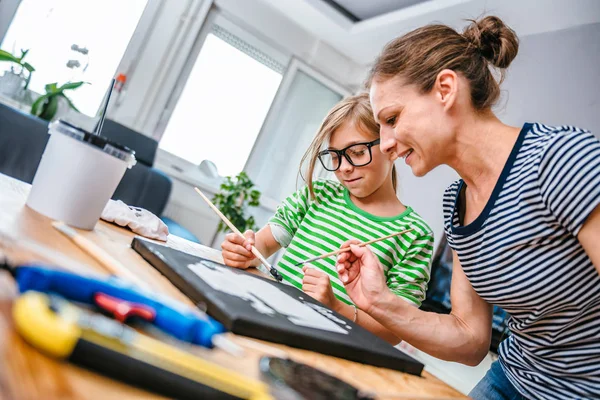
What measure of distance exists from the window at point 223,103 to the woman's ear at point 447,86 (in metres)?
3.31

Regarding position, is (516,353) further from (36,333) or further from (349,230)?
Answer: (36,333)

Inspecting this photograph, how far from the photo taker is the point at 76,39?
3.60 metres

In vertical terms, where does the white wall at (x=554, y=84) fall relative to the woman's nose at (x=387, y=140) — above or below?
above

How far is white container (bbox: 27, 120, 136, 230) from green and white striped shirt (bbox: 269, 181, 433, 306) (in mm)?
743

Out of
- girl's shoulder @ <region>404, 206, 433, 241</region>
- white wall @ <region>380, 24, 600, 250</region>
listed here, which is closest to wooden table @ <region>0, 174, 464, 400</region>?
girl's shoulder @ <region>404, 206, 433, 241</region>

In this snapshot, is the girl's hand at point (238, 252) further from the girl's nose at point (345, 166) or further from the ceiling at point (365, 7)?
the ceiling at point (365, 7)

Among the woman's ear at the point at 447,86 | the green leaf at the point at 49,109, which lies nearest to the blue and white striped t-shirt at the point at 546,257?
the woman's ear at the point at 447,86

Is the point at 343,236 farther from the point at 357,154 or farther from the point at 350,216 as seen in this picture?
the point at 357,154

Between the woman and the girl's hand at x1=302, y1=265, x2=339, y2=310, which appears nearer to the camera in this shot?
the woman

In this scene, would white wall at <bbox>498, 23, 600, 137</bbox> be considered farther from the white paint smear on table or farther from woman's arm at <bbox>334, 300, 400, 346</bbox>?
the white paint smear on table

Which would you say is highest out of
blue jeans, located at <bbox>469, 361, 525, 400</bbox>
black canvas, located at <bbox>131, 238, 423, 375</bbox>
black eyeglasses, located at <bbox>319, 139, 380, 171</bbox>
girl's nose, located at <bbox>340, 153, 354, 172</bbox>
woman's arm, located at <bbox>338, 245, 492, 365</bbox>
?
black eyeglasses, located at <bbox>319, 139, 380, 171</bbox>

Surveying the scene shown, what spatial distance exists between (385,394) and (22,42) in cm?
388

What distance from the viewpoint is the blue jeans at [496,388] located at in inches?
41.9

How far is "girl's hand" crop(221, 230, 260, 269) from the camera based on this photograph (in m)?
1.10
